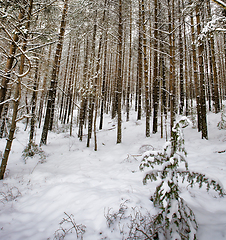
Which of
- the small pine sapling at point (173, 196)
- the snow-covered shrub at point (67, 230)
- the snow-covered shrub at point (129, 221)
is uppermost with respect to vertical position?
the small pine sapling at point (173, 196)

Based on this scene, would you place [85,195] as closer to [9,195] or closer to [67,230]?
[67,230]

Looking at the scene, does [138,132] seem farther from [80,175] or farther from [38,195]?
[38,195]

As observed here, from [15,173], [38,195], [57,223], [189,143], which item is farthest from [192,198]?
[15,173]

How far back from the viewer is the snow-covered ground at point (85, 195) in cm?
243

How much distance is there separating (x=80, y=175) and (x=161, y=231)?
354 cm

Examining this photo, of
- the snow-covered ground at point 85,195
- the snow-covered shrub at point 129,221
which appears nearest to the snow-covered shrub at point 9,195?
the snow-covered ground at point 85,195

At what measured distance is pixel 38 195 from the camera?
3.73 m

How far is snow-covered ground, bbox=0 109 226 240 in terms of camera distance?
7.97 ft

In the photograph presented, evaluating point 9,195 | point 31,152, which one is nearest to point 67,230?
point 9,195

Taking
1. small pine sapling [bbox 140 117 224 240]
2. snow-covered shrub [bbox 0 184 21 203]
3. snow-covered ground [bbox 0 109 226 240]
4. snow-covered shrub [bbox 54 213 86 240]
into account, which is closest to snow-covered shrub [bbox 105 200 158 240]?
snow-covered ground [bbox 0 109 226 240]

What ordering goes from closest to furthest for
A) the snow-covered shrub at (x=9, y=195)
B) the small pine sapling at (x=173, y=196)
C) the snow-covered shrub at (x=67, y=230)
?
the small pine sapling at (x=173, y=196), the snow-covered shrub at (x=67, y=230), the snow-covered shrub at (x=9, y=195)

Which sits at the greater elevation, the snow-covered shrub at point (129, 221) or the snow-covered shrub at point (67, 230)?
the snow-covered shrub at point (129, 221)

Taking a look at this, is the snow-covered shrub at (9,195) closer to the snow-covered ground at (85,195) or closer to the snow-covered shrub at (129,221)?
the snow-covered ground at (85,195)

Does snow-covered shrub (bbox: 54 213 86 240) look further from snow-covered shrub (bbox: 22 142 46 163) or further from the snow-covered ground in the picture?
snow-covered shrub (bbox: 22 142 46 163)
